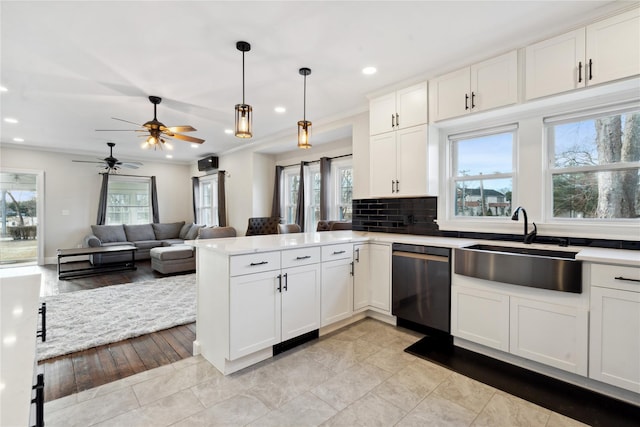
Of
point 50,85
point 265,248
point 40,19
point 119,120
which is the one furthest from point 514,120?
point 119,120

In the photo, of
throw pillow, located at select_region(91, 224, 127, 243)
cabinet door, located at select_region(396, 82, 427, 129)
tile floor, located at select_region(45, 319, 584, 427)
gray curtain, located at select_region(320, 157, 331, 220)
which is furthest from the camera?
throw pillow, located at select_region(91, 224, 127, 243)

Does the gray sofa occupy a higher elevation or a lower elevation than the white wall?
lower

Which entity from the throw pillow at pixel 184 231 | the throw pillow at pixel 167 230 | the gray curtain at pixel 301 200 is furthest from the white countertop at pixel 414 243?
the throw pillow at pixel 167 230

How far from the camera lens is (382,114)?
3.53 m

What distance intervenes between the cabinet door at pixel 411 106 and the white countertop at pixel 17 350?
10.8ft

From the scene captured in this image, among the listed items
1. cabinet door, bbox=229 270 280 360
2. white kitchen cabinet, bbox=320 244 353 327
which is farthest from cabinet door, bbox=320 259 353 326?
cabinet door, bbox=229 270 280 360

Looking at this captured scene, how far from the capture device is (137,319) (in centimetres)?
329

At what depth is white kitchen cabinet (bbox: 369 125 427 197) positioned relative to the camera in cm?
320

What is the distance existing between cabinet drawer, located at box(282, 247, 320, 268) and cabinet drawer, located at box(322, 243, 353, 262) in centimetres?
9

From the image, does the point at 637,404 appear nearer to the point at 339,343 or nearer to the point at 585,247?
the point at 585,247

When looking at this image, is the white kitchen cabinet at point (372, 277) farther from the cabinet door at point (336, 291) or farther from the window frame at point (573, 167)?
the window frame at point (573, 167)

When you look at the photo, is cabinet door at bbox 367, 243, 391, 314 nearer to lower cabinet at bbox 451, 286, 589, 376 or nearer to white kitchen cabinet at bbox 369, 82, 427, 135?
lower cabinet at bbox 451, 286, 589, 376

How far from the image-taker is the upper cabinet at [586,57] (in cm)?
205

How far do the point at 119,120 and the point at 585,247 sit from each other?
237 inches
